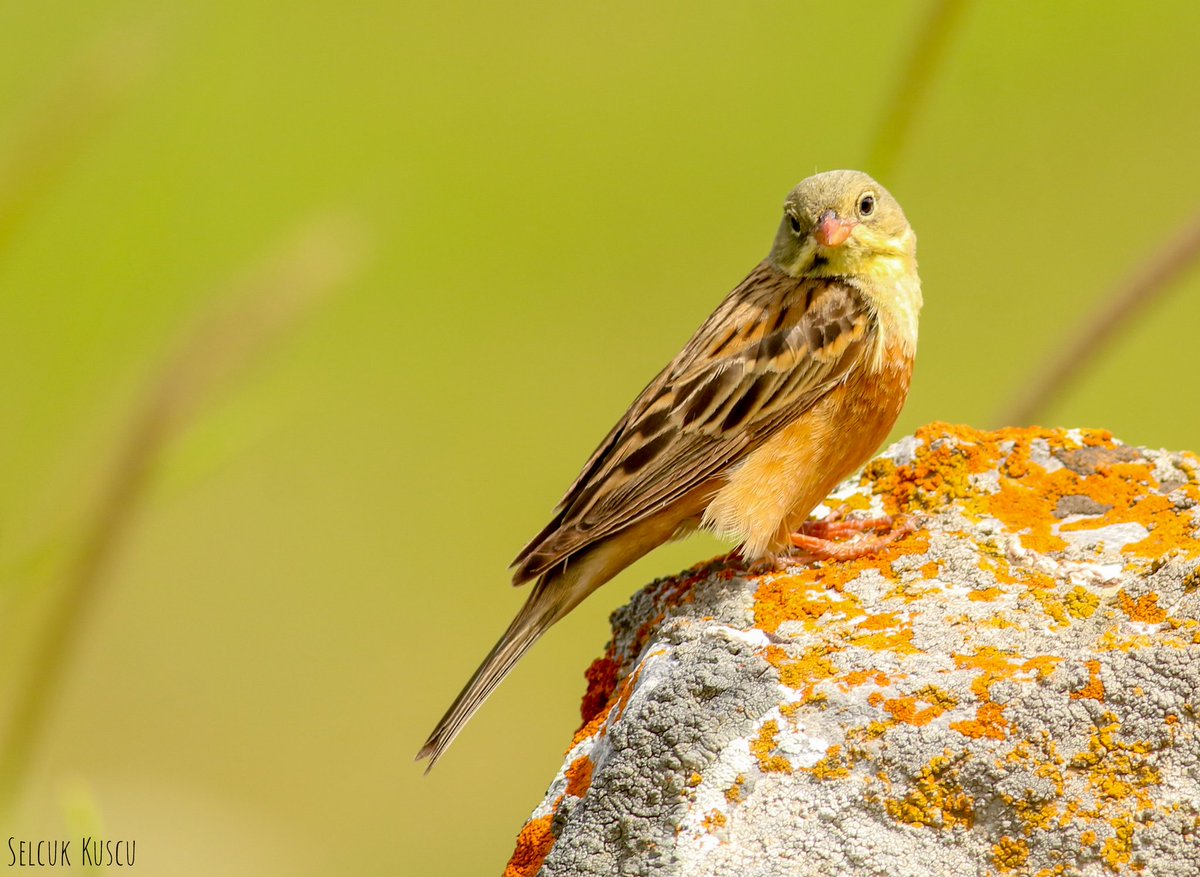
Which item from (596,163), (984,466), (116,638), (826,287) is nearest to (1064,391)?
(984,466)

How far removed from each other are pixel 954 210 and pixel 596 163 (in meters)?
4.85

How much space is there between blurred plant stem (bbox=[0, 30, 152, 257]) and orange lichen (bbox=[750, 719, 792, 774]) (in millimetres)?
2136

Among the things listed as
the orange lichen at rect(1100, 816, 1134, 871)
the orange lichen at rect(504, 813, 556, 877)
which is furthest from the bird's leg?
the orange lichen at rect(1100, 816, 1134, 871)

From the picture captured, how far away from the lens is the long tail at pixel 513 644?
4953mm

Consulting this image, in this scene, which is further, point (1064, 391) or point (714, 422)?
point (714, 422)

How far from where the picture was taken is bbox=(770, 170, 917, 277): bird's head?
5.87m

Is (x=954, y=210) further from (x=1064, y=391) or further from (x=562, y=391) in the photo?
(x=1064, y=391)

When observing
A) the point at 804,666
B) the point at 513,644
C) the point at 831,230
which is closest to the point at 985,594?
the point at 804,666

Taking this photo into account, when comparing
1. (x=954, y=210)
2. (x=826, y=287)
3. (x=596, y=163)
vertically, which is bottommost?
(x=826, y=287)

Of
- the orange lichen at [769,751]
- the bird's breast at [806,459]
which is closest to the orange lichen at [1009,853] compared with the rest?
the orange lichen at [769,751]

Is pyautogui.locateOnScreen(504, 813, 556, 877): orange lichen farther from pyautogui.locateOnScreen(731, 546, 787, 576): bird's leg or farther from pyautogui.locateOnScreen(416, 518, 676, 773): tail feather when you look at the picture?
pyautogui.locateOnScreen(731, 546, 787, 576): bird's leg

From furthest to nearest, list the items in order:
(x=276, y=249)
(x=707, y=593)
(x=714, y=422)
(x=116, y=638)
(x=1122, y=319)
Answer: (x=116, y=638) < (x=714, y=422) < (x=707, y=593) < (x=1122, y=319) < (x=276, y=249)

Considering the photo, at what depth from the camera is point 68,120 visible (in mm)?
3516

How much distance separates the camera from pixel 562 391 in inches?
677
